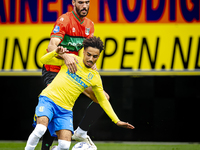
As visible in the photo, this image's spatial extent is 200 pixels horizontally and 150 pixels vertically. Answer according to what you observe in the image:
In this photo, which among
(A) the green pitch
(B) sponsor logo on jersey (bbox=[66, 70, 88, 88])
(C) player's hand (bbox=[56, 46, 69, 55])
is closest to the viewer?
(C) player's hand (bbox=[56, 46, 69, 55])

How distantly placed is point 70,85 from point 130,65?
1.80 meters

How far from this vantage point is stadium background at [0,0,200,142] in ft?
16.3

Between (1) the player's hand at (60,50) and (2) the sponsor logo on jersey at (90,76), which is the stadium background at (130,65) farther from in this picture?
(1) the player's hand at (60,50)

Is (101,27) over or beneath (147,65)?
over

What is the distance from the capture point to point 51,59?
334 centimetres

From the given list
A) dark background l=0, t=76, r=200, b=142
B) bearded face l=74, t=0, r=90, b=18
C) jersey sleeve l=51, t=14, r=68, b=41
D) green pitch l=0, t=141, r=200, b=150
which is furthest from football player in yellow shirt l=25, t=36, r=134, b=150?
dark background l=0, t=76, r=200, b=142

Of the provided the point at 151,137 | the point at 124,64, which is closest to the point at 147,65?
the point at 124,64

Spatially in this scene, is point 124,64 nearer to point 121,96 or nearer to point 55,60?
point 121,96

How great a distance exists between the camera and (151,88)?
196 inches

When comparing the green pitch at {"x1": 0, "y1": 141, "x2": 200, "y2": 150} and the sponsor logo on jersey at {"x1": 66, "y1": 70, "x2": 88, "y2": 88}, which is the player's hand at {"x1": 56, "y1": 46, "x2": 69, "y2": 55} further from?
the green pitch at {"x1": 0, "y1": 141, "x2": 200, "y2": 150}

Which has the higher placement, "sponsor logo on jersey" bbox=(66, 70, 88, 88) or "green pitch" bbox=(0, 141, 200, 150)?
"sponsor logo on jersey" bbox=(66, 70, 88, 88)

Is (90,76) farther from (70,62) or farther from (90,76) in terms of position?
(70,62)

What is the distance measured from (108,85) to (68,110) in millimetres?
1715

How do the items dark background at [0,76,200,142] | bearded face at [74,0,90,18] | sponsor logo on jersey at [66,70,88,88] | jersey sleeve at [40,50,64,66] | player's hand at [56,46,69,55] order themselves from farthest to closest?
dark background at [0,76,200,142], bearded face at [74,0,90,18], sponsor logo on jersey at [66,70,88,88], jersey sleeve at [40,50,64,66], player's hand at [56,46,69,55]
